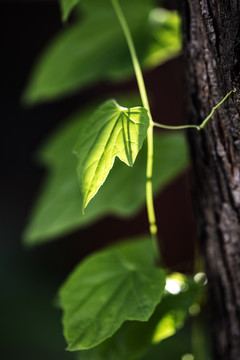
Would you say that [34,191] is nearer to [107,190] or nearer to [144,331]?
[107,190]

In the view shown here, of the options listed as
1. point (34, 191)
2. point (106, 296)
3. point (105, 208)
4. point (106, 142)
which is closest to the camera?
point (106, 142)

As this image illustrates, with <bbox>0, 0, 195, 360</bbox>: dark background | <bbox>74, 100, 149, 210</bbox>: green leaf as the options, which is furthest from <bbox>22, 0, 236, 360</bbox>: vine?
<bbox>0, 0, 195, 360</bbox>: dark background

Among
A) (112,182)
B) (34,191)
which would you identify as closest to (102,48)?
(112,182)

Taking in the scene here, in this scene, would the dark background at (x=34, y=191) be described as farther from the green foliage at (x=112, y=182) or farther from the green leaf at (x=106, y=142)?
the green leaf at (x=106, y=142)

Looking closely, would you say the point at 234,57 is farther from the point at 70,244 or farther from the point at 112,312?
the point at 70,244

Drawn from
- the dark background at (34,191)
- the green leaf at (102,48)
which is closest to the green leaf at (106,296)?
the green leaf at (102,48)

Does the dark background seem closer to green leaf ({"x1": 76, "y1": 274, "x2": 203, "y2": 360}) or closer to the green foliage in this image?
the green foliage

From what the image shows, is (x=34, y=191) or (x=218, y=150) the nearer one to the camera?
(x=218, y=150)

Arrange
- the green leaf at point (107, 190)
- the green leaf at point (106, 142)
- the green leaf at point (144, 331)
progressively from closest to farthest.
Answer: the green leaf at point (106, 142)
the green leaf at point (144, 331)
the green leaf at point (107, 190)
